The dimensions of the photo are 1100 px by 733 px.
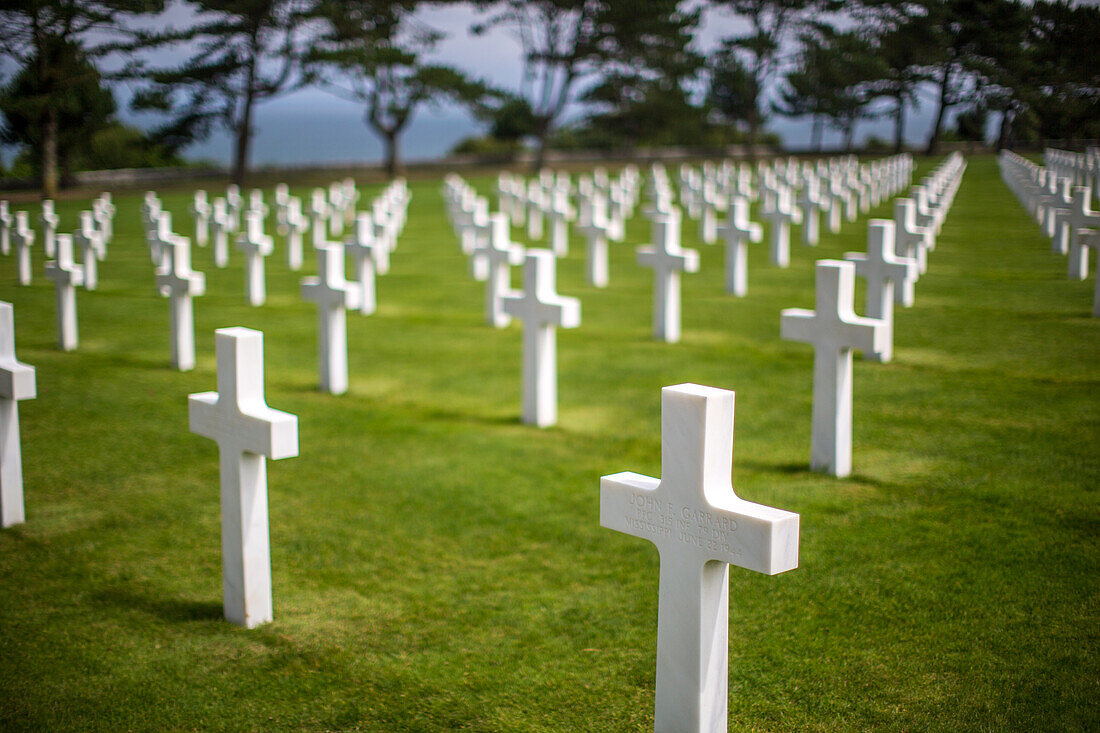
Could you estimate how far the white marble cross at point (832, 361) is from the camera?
4828mm

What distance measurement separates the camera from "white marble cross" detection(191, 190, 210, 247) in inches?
502

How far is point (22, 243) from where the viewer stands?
7824mm

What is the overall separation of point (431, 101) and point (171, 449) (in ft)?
91.4

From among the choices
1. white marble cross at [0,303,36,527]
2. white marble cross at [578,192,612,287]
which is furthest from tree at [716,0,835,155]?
white marble cross at [0,303,36,527]

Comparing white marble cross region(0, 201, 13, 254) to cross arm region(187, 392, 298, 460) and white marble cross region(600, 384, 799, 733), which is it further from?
white marble cross region(600, 384, 799, 733)

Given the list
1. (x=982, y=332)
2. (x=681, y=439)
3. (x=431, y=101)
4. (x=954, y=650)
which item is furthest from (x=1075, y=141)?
(x=431, y=101)

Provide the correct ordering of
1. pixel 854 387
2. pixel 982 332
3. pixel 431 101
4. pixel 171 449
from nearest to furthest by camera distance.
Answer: pixel 171 449
pixel 854 387
pixel 982 332
pixel 431 101

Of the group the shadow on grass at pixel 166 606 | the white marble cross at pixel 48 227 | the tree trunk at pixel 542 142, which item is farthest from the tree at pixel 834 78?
the tree trunk at pixel 542 142

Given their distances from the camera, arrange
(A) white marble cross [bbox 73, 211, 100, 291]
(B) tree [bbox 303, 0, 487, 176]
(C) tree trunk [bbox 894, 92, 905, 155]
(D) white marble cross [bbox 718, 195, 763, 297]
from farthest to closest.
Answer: (B) tree [bbox 303, 0, 487, 176], (D) white marble cross [bbox 718, 195, 763, 297], (A) white marble cross [bbox 73, 211, 100, 291], (C) tree trunk [bbox 894, 92, 905, 155]

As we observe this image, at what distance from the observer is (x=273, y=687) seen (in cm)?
309

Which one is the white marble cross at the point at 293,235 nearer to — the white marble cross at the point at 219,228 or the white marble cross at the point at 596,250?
the white marble cross at the point at 219,228

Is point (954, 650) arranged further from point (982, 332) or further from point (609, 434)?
point (982, 332)

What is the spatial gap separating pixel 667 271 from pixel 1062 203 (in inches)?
126

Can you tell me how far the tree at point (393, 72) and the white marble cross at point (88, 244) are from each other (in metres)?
8.20
